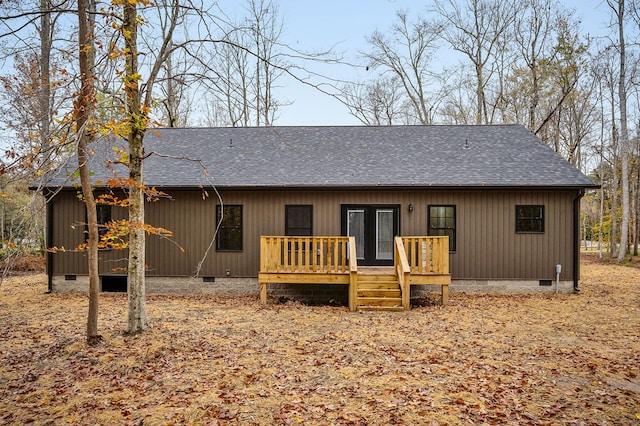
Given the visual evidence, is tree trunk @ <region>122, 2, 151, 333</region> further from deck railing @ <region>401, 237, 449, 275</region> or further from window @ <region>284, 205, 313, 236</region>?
deck railing @ <region>401, 237, 449, 275</region>

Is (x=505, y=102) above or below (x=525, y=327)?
above

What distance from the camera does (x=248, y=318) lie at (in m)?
8.81

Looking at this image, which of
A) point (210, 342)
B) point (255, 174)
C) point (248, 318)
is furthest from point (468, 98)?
point (210, 342)

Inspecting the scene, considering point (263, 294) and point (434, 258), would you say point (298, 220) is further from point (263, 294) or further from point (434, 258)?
point (434, 258)

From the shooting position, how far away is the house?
11617mm

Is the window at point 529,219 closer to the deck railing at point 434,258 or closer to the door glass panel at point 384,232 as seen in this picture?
the deck railing at point 434,258

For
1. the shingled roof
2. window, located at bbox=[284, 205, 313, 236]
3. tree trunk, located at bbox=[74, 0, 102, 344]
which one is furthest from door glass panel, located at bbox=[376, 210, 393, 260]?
tree trunk, located at bbox=[74, 0, 102, 344]

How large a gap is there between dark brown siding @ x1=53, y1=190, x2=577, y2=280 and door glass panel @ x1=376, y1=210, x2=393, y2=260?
1.24 feet

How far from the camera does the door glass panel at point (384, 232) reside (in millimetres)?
12031

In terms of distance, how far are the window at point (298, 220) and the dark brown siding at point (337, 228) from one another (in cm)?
17

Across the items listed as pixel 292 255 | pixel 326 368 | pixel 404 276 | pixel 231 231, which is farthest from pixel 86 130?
pixel 404 276

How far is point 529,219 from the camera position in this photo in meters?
11.7

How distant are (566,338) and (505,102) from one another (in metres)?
19.7

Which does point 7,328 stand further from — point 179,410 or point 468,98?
point 468,98
